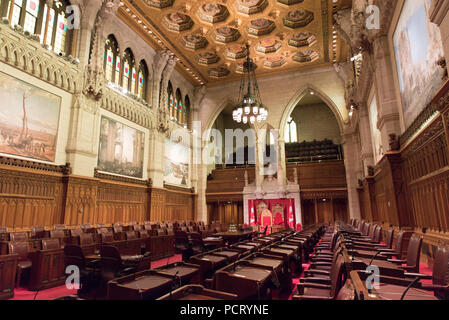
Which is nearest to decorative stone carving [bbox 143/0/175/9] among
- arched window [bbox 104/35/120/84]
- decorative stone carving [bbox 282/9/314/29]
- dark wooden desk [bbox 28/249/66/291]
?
arched window [bbox 104/35/120/84]

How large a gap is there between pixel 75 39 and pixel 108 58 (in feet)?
6.43

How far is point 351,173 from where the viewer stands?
16484 millimetres

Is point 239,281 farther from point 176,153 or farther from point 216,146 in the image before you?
point 216,146

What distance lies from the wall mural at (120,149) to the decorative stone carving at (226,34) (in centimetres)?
733

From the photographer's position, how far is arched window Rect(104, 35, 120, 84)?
1244 cm

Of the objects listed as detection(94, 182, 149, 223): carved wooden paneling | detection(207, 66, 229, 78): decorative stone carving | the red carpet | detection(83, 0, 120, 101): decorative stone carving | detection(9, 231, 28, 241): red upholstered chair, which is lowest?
the red carpet

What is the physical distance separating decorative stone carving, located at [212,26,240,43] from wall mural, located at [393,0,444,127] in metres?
10.6

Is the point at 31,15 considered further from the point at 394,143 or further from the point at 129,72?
the point at 394,143

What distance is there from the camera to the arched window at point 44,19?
8.76m

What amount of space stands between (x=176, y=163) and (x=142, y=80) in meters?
5.49

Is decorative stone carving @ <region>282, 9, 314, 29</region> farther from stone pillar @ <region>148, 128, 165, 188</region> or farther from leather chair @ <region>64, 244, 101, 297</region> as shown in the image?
leather chair @ <region>64, 244, 101, 297</region>

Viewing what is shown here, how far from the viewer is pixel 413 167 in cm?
558

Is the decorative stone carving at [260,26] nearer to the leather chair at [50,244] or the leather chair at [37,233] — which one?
the leather chair at [37,233]

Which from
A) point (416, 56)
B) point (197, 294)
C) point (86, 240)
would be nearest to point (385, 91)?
point (416, 56)
